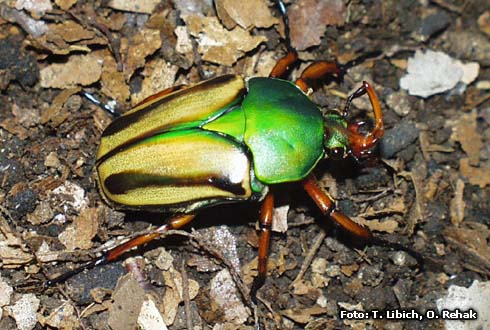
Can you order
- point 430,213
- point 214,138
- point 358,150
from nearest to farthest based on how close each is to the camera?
point 214,138 < point 358,150 < point 430,213

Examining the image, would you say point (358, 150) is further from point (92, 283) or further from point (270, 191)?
point (92, 283)

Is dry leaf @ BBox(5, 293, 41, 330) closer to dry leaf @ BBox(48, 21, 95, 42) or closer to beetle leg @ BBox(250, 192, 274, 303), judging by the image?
beetle leg @ BBox(250, 192, 274, 303)

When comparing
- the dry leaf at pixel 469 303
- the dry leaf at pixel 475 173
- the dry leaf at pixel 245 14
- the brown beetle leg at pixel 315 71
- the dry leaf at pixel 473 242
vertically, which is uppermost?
the dry leaf at pixel 245 14

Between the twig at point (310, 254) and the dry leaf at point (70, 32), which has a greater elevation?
the dry leaf at point (70, 32)

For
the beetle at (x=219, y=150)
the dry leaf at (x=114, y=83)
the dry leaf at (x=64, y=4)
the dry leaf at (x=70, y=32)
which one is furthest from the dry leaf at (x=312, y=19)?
the dry leaf at (x=64, y=4)

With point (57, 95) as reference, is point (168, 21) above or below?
above

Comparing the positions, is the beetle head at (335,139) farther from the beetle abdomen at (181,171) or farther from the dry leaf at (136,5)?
the dry leaf at (136,5)

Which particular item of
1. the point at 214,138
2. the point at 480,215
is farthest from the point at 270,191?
the point at 480,215

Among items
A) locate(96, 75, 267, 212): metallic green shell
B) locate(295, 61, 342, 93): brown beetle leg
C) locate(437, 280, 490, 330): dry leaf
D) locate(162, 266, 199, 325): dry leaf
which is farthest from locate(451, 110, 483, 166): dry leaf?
locate(162, 266, 199, 325): dry leaf
